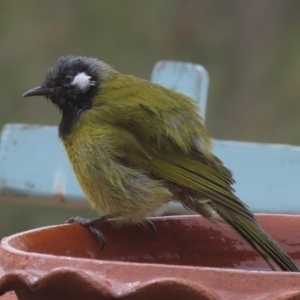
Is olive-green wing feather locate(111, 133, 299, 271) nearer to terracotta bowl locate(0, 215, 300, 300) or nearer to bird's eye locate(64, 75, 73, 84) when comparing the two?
terracotta bowl locate(0, 215, 300, 300)

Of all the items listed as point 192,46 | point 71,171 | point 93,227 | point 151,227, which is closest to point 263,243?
point 151,227

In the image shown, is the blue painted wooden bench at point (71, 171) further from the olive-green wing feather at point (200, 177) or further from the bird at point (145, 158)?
the olive-green wing feather at point (200, 177)

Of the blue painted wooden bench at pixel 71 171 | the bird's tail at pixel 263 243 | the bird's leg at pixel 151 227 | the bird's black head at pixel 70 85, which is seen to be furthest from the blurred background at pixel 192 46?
the bird's tail at pixel 263 243

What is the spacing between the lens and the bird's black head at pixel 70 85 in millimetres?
3837

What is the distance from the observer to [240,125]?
1066 cm

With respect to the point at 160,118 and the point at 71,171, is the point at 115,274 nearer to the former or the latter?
the point at 160,118

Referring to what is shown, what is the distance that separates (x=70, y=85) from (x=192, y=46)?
23.1ft

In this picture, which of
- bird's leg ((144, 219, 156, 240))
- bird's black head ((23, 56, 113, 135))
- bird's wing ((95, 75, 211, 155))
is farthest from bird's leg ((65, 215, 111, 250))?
bird's black head ((23, 56, 113, 135))

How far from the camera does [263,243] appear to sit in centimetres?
279

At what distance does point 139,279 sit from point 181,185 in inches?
56.0

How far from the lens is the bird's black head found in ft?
12.6

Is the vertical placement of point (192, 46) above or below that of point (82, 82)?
below

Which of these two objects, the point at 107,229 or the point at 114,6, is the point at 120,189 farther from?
the point at 114,6

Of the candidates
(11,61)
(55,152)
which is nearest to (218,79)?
(11,61)
